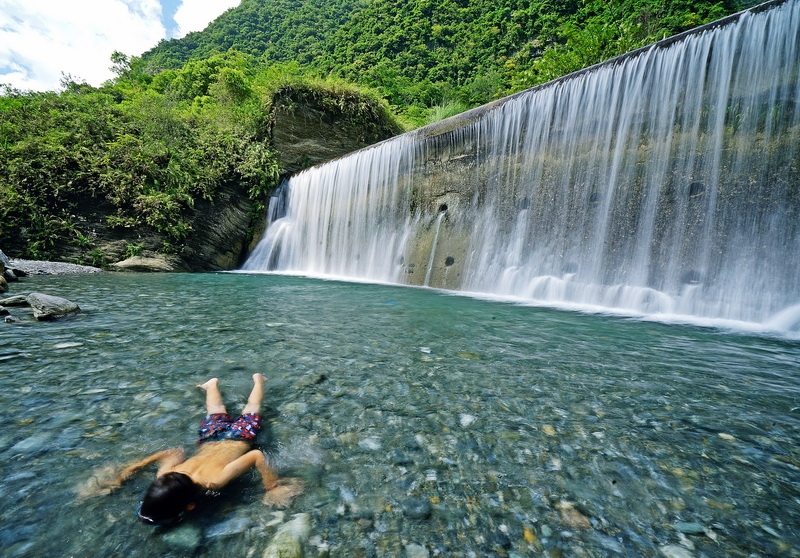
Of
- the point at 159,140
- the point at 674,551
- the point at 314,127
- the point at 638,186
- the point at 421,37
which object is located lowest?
the point at 674,551

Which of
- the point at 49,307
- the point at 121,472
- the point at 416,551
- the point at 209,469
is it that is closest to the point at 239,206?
the point at 49,307

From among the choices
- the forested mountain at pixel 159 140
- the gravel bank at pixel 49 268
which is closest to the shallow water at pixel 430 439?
the gravel bank at pixel 49 268

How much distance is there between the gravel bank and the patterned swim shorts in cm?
916

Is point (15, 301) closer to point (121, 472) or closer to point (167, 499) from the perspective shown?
point (121, 472)

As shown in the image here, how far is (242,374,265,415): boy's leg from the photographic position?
1.89m

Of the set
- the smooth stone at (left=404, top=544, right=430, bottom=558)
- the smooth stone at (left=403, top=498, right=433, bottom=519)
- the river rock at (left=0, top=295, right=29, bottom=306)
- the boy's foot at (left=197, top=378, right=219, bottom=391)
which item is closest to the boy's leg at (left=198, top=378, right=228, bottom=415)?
the boy's foot at (left=197, top=378, right=219, bottom=391)

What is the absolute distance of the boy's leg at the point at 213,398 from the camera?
1.86 meters

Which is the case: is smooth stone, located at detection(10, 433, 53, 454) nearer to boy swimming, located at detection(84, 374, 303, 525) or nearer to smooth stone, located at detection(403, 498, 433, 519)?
boy swimming, located at detection(84, 374, 303, 525)

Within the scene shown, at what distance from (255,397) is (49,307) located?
10.9ft

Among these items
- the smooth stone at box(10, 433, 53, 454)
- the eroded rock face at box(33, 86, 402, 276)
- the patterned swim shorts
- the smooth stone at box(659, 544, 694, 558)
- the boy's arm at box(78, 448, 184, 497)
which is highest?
the eroded rock face at box(33, 86, 402, 276)

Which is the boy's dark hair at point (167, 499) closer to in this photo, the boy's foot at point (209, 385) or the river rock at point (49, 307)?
the boy's foot at point (209, 385)

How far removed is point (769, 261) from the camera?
14.5 feet

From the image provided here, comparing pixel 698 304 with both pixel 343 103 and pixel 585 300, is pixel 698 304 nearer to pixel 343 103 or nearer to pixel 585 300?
pixel 585 300

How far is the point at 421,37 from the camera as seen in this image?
4338cm
